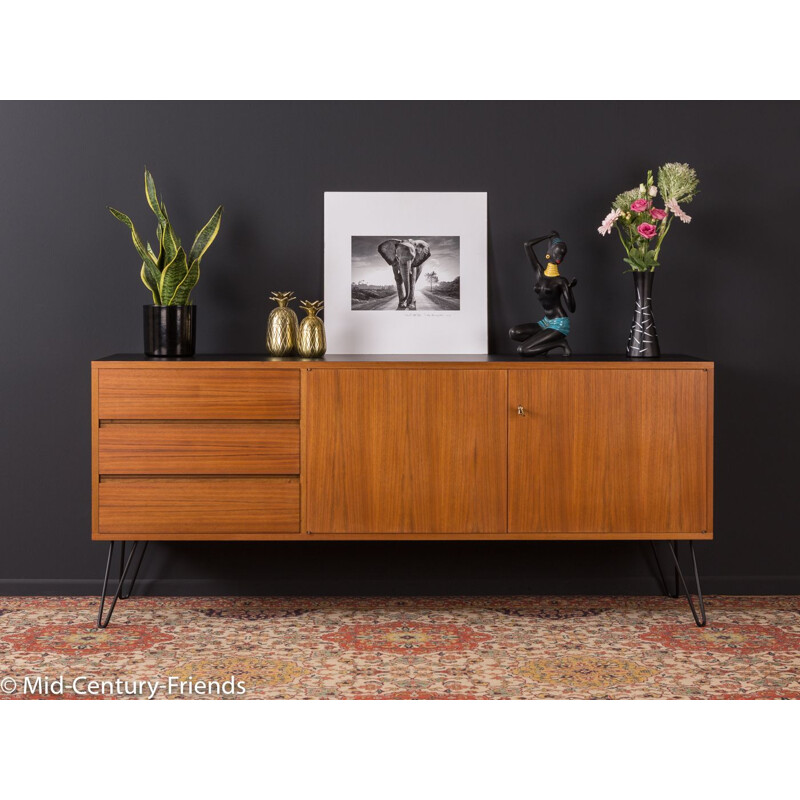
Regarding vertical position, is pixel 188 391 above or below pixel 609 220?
below

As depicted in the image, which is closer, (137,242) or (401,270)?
(137,242)

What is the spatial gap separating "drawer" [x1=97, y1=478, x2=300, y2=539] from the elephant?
1.01 m

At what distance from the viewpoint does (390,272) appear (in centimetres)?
434

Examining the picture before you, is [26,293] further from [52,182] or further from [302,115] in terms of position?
[302,115]

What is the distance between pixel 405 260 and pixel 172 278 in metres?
1.01

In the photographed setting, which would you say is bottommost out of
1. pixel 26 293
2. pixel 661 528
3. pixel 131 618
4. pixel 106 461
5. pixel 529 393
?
pixel 131 618

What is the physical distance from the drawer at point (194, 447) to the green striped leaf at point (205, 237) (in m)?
0.76

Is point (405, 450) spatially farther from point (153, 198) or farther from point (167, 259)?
point (153, 198)

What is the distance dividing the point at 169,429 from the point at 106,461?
0.93ft

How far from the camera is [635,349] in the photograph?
13.5 feet

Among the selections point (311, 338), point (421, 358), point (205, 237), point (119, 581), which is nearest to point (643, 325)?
point (421, 358)

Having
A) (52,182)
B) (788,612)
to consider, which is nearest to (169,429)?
(52,182)

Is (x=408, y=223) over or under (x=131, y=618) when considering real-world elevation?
over

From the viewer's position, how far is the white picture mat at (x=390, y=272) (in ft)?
14.2
